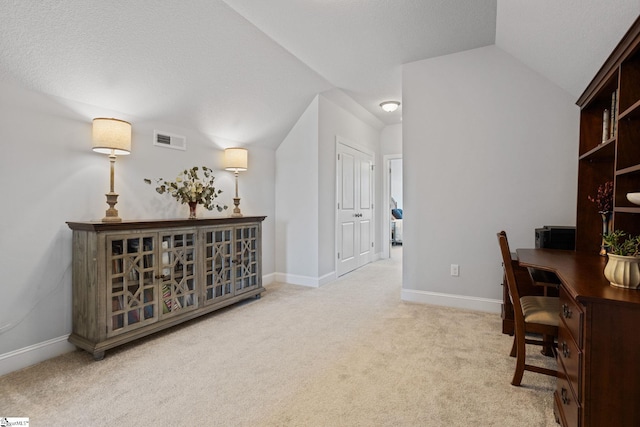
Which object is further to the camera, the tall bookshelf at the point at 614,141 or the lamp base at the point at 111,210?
the lamp base at the point at 111,210

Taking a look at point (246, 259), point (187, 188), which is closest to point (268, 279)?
point (246, 259)

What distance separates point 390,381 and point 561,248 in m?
1.79

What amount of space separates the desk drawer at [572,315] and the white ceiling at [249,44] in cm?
137

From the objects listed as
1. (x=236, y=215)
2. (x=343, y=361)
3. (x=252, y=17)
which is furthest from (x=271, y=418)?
(x=252, y=17)

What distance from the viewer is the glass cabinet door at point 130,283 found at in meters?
2.26

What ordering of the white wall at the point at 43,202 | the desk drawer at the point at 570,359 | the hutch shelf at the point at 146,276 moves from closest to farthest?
the desk drawer at the point at 570,359
the white wall at the point at 43,202
the hutch shelf at the point at 146,276

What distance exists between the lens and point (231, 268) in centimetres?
328

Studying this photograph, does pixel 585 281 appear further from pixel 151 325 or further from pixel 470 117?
pixel 151 325

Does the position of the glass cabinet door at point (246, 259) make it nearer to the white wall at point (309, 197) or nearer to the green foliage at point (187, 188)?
the green foliage at point (187, 188)

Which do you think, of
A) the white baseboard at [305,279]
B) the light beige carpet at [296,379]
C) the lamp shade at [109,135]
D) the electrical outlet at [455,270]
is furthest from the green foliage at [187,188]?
the electrical outlet at [455,270]

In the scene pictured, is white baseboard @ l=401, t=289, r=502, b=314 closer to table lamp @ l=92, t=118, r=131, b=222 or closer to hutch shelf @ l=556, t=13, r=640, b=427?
hutch shelf @ l=556, t=13, r=640, b=427

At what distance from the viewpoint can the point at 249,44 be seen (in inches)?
116

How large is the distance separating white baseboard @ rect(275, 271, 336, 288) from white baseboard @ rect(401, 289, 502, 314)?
111cm

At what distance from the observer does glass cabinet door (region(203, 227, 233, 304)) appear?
3.01 m
